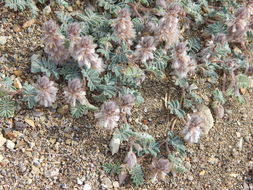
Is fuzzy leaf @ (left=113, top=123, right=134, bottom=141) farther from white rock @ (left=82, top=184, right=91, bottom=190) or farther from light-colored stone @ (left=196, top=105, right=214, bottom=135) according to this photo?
light-colored stone @ (left=196, top=105, right=214, bottom=135)

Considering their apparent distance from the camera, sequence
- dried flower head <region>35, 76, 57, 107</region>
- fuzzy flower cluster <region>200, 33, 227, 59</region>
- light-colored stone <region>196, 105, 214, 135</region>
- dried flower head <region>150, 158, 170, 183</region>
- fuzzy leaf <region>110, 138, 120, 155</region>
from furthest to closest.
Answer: fuzzy flower cluster <region>200, 33, 227, 59</region> → light-colored stone <region>196, 105, 214, 135</region> → fuzzy leaf <region>110, 138, 120, 155</region> → dried flower head <region>150, 158, 170, 183</region> → dried flower head <region>35, 76, 57, 107</region>

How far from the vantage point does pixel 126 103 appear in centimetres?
282

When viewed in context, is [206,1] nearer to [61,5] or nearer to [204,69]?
[204,69]

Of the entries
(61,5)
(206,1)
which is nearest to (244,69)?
(206,1)

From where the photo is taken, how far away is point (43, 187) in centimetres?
270

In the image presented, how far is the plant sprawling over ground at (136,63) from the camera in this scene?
A: 2.82 meters

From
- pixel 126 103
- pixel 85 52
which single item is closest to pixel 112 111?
pixel 126 103

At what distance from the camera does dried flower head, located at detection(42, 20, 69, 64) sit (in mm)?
2768

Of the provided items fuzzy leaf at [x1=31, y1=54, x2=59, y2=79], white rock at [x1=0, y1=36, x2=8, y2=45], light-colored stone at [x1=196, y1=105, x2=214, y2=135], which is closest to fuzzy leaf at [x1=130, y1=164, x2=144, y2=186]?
light-colored stone at [x1=196, y1=105, x2=214, y2=135]

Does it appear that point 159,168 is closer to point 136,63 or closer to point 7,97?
point 136,63

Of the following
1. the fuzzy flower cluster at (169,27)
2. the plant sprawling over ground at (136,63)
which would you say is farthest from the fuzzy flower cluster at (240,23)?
the fuzzy flower cluster at (169,27)

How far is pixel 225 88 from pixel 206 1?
0.79 meters

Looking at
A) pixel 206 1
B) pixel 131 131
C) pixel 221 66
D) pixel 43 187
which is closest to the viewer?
pixel 43 187

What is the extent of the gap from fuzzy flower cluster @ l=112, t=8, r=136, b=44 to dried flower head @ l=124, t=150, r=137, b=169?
2.75 ft
